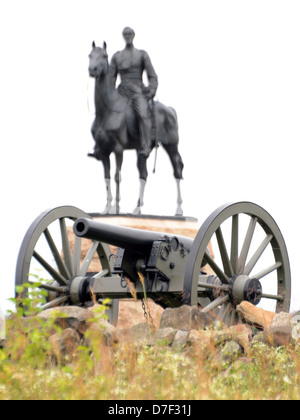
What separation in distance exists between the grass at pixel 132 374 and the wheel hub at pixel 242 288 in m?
1.58

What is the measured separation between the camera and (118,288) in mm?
7590

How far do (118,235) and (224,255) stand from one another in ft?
3.54

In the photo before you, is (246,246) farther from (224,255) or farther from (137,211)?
(137,211)

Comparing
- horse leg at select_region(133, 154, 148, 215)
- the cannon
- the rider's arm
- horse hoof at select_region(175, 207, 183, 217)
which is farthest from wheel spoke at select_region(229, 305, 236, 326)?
the rider's arm

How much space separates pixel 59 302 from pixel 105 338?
218cm

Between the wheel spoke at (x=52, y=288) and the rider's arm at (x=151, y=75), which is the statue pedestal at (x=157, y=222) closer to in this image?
the rider's arm at (x=151, y=75)

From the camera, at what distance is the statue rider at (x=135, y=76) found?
445 inches

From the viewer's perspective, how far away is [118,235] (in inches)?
275

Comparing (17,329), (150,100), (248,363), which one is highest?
(150,100)

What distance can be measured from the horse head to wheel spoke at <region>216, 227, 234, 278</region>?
14.8 feet

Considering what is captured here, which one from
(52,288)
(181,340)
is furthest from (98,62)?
(181,340)
